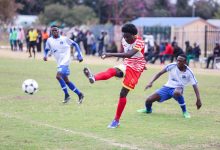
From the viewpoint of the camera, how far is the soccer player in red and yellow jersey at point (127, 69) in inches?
447

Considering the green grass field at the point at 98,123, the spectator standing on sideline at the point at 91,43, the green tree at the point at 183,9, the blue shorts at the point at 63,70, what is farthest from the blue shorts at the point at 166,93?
the green tree at the point at 183,9

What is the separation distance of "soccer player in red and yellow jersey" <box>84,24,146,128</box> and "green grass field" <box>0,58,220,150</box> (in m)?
0.57

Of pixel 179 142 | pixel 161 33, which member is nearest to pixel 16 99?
pixel 179 142

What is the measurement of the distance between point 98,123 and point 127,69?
1.33 metres

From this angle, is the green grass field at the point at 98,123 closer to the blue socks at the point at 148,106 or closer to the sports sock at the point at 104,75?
the blue socks at the point at 148,106

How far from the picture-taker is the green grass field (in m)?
9.94

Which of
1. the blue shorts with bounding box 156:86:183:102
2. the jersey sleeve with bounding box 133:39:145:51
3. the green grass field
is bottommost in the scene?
the green grass field

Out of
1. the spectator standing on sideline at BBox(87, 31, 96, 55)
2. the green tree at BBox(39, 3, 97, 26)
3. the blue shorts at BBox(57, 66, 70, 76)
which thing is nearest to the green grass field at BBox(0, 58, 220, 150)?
the blue shorts at BBox(57, 66, 70, 76)

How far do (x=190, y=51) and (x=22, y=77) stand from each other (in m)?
13.1

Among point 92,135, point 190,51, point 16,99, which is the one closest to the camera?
point 92,135

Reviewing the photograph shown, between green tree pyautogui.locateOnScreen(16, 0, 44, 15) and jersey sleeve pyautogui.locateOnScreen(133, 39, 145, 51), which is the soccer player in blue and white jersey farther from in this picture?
green tree pyautogui.locateOnScreen(16, 0, 44, 15)

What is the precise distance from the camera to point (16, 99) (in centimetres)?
1623

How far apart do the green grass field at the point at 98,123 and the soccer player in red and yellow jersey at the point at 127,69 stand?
0.57m

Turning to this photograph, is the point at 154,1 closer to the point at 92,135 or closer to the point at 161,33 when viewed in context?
the point at 161,33
